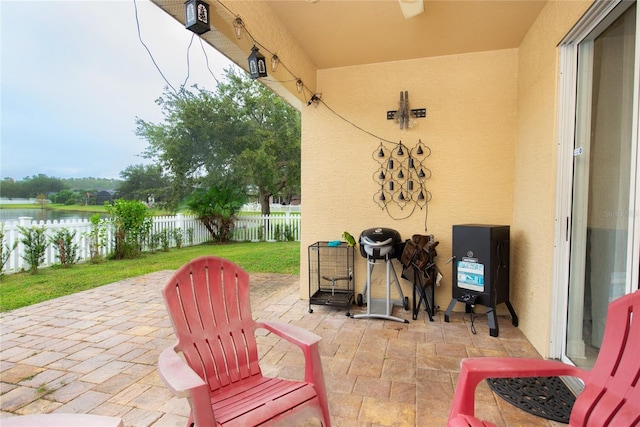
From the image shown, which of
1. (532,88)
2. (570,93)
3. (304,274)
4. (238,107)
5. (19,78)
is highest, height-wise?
(238,107)

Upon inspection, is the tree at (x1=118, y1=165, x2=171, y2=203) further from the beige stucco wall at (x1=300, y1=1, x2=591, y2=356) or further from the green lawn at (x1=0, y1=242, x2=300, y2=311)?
the beige stucco wall at (x1=300, y1=1, x2=591, y2=356)

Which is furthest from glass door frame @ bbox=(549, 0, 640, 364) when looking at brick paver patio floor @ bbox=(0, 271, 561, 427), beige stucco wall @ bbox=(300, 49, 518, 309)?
beige stucco wall @ bbox=(300, 49, 518, 309)

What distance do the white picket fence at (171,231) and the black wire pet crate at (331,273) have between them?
5148 millimetres

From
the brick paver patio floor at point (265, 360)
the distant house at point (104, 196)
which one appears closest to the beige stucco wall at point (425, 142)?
the brick paver patio floor at point (265, 360)

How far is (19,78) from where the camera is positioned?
17.8ft

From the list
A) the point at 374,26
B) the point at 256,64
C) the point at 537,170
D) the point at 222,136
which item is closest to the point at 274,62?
the point at 256,64

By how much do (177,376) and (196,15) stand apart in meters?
1.94

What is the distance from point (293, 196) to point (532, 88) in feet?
32.1

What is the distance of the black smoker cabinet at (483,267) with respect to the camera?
3102mm

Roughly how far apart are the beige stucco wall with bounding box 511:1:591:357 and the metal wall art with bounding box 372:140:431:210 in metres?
1.00

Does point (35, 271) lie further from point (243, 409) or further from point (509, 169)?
point (509, 169)

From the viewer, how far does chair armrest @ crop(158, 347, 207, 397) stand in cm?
112

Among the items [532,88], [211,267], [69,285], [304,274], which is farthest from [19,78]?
[532,88]

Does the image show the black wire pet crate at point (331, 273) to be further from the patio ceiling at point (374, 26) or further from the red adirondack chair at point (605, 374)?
the red adirondack chair at point (605, 374)
